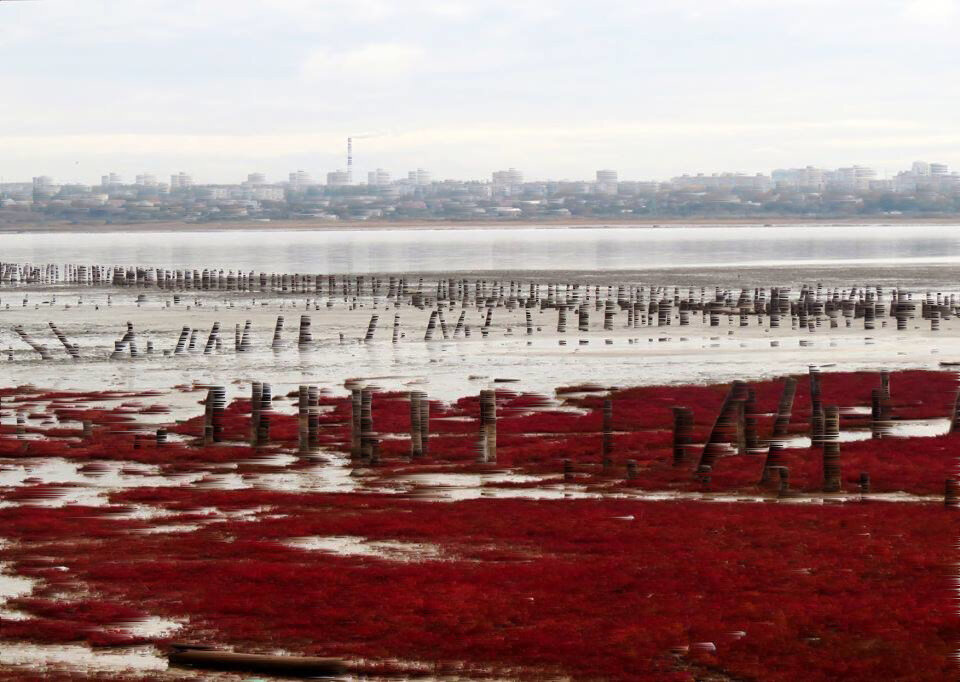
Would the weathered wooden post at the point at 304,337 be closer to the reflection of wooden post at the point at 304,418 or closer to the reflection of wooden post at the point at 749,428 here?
the reflection of wooden post at the point at 304,418

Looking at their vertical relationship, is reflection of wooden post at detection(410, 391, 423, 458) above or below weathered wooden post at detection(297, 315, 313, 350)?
above

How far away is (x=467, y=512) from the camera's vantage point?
24312 millimetres

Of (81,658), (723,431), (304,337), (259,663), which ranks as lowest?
(304,337)

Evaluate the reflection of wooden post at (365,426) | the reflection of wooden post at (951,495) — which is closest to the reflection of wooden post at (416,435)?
the reflection of wooden post at (365,426)

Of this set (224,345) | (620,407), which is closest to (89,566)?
(620,407)

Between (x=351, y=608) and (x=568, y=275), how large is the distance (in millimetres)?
105438

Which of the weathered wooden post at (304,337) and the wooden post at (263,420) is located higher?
the wooden post at (263,420)

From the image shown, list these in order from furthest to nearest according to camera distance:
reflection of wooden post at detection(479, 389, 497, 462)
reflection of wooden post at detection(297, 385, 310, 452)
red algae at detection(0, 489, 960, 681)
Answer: reflection of wooden post at detection(297, 385, 310, 452) → reflection of wooden post at detection(479, 389, 497, 462) → red algae at detection(0, 489, 960, 681)

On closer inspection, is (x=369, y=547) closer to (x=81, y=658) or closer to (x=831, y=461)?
(x=81, y=658)

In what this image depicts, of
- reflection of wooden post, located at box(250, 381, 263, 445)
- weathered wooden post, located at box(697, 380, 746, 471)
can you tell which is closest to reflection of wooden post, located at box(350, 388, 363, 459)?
reflection of wooden post, located at box(250, 381, 263, 445)

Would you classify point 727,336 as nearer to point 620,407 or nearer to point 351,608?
point 620,407

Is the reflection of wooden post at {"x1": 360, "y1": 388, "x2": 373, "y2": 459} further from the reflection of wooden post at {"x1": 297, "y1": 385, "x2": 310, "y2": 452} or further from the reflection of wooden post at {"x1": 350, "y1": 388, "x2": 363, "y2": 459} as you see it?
the reflection of wooden post at {"x1": 297, "y1": 385, "x2": 310, "y2": 452}

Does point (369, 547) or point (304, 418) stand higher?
point (304, 418)

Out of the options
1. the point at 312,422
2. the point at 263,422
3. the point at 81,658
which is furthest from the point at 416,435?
the point at 81,658
